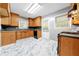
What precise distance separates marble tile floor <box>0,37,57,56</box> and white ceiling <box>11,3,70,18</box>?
364mm

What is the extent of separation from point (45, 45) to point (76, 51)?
415 mm

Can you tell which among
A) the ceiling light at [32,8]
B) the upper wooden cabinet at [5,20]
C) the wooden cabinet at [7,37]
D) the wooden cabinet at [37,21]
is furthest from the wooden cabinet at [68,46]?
the upper wooden cabinet at [5,20]

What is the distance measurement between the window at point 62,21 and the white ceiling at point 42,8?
4.6 inches

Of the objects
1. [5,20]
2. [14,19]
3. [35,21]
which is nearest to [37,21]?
[35,21]

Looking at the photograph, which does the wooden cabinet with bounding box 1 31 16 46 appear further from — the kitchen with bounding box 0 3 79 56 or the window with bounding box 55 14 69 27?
the window with bounding box 55 14 69 27

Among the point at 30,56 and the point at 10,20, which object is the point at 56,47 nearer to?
the point at 30,56

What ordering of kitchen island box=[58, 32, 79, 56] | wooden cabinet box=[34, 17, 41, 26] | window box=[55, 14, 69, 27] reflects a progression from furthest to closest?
1. wooden cabinet box=[34, 17, 41, 26]
2. window box=[55, 14, 69, 27]
3. kitchen island box=[58, 32, 79, 56]

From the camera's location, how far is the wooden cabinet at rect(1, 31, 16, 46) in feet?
4.53

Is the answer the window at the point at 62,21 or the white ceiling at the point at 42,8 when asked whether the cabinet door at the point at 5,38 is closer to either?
the white ceiling at the point at 42,8

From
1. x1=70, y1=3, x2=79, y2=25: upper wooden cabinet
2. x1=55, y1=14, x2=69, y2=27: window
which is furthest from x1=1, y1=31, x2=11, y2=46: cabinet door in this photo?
x1=70, y1=3, x2=79, y2=25: upper wooden cabinet

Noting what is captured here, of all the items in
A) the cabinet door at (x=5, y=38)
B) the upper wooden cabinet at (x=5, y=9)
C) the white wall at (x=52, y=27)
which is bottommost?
the cabinet door at (x=5, y=38)

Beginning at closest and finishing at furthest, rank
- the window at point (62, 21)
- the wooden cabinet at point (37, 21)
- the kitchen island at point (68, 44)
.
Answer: the kitchen island at point (68, 44), the window at point (62, 21), the wooden cabinet at point (37, 21)

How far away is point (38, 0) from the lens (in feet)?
4.41

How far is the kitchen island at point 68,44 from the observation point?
120 cm
